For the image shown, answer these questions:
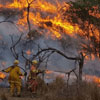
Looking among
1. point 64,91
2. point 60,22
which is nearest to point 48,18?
point 60,22

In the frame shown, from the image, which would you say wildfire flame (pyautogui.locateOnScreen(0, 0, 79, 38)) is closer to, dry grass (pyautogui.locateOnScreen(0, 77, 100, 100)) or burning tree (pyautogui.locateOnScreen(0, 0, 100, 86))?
burning tree (pyautogui.locateOnScreen(0, 0, 100, 86))

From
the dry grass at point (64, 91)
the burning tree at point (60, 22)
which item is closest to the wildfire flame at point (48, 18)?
the burning tree at point (60, 22)

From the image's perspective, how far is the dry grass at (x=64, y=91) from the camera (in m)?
9.74

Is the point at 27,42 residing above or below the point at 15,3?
below

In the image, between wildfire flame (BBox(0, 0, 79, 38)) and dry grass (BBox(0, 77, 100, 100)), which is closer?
dry grass (BBox(0, 77, 100, 100))

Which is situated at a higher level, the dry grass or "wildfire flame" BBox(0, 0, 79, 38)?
"wildfire flame" BBox(0, 0, 79, 38)

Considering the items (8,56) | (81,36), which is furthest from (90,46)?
(8,56)

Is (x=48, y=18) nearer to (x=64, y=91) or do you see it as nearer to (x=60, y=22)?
(x=60, y=22)

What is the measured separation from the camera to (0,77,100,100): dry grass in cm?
974

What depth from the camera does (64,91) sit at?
1298cm

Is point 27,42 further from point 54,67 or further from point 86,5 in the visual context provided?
point 86,5

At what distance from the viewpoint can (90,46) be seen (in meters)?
20.2

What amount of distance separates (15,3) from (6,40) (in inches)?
132

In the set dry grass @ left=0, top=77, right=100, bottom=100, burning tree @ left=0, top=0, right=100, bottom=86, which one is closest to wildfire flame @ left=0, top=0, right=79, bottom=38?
burning tree @ left=0, top=0, right=100, bottom=86
